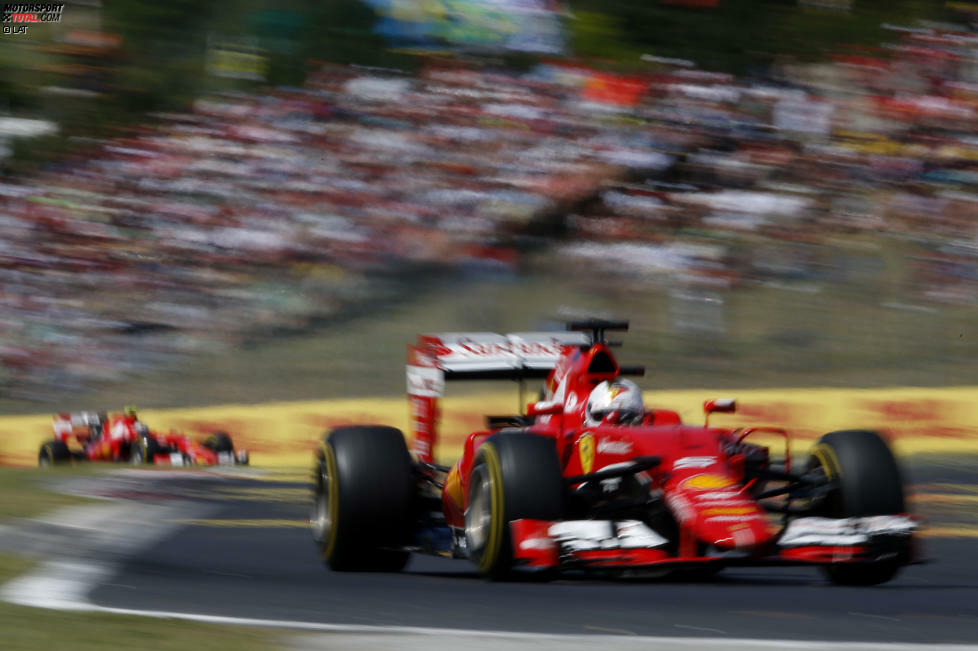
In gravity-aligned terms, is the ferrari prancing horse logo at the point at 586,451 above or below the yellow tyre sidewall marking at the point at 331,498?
above

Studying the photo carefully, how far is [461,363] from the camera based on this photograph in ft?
22.5

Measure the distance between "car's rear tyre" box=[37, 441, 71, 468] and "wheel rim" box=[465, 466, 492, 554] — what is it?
8931mm

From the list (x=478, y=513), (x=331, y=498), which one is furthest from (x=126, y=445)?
(x=478, y=513)

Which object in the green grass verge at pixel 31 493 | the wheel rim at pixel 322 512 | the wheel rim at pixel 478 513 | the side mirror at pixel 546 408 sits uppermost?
the side mirror at pixel 546 408

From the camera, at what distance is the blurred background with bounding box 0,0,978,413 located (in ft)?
49.0

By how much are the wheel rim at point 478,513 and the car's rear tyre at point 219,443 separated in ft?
26.4

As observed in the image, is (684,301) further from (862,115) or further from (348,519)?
(348,519)

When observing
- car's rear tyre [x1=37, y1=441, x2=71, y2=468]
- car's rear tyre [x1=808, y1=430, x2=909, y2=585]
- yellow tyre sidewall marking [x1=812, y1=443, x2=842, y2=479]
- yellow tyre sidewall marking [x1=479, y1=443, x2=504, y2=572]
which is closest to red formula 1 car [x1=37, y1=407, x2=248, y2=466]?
car's rear tyre [x1=37, y1=441, x2=71, y2=468]

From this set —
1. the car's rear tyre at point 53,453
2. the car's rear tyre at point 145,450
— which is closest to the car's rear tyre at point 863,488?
the car's rear tyre at point 145,450

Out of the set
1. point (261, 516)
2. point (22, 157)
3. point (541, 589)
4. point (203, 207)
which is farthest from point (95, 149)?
point (541, 589)

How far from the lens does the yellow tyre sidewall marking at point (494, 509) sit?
5.25m

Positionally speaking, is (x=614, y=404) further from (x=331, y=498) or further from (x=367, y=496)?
(x=331, y=498)

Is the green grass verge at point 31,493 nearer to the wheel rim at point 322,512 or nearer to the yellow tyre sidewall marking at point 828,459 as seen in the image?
the wheel rim at point 322,512

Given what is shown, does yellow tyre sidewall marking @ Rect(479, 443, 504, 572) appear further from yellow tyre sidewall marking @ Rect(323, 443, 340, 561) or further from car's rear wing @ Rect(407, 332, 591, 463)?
car's rear wing @ Rect(407, 332, 591, 463)
